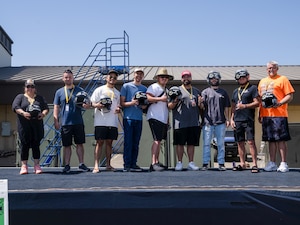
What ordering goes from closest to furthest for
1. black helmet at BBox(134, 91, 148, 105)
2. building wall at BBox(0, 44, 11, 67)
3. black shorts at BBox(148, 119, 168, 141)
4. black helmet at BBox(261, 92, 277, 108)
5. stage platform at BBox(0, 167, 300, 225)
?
stage platform at BBox(0, 167, 300, 225) < black helmet at BBox(261, 92, 277, 108) < black helmet at BBox(134, 91, 148, 105) < black shorts at BBox(148, 119, 168, 141) < building wall at BBox(0, 44, 11, 67)

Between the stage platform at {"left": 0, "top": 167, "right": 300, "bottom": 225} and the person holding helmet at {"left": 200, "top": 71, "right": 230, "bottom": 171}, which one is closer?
the stage platform at {"left": 0, "top": 167, "right": 300, "bottom": 225}

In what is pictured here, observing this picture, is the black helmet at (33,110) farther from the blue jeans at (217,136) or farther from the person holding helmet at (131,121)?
the blue jeans at (217,136)

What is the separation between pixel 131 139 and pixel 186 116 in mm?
857

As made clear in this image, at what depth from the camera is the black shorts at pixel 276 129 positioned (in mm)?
4941

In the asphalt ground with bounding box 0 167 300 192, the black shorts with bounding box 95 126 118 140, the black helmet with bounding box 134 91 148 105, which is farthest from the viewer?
the black shorts with bounding box 95 126 118 140

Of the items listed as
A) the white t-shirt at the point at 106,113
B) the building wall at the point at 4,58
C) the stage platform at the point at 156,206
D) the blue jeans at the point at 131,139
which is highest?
the building wall at the point at 4,58

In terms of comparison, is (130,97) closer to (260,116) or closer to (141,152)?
(260,116)

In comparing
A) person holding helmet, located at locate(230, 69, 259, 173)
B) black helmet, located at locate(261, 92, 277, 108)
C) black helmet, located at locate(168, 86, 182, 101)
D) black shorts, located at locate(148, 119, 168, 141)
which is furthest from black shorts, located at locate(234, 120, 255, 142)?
black shorts, located at locate(148, 119, 168, 141)

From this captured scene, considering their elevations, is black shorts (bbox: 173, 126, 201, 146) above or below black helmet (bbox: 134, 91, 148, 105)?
below

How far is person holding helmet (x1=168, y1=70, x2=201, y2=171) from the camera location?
5.14 m

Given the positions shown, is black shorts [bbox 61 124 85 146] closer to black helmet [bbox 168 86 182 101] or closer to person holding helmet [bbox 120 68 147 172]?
person holding helmet [bbox 120 68 147 172]

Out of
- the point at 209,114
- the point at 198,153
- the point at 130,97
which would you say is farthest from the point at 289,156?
the point at 130,97

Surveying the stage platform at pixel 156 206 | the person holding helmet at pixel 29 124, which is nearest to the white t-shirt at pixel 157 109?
the person holding helmet at pixel 29 124

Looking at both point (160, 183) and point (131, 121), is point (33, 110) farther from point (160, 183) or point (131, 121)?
point (160, 183)
